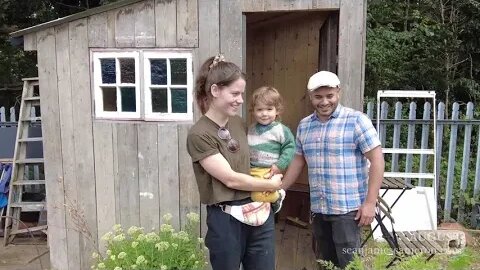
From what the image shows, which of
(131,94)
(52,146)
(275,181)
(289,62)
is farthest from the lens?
(289,62)

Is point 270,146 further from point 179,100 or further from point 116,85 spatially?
point 116,85

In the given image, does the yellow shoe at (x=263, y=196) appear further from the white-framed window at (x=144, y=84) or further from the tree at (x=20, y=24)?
the tree at (x=20, y=24)

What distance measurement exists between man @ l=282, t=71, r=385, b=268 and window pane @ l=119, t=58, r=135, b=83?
5.33 feet

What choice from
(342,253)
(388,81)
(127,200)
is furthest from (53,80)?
(388,81)

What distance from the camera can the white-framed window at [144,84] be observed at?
11.1 feet

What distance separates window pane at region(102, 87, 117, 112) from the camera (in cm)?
351

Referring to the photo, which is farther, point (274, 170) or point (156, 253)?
point (156, 253)

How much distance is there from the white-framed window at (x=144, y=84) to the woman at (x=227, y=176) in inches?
49.2

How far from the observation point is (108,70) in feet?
11.4

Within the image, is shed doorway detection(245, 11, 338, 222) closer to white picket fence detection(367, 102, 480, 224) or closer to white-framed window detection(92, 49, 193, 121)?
white picket fence detection(367, 102, 480, 224)

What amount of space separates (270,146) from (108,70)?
177cm

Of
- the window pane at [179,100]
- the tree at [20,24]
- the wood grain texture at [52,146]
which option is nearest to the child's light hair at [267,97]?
the window pane at [179,100]

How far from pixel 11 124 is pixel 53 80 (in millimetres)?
2863

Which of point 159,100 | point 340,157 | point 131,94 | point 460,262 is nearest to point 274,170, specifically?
point 340,157
